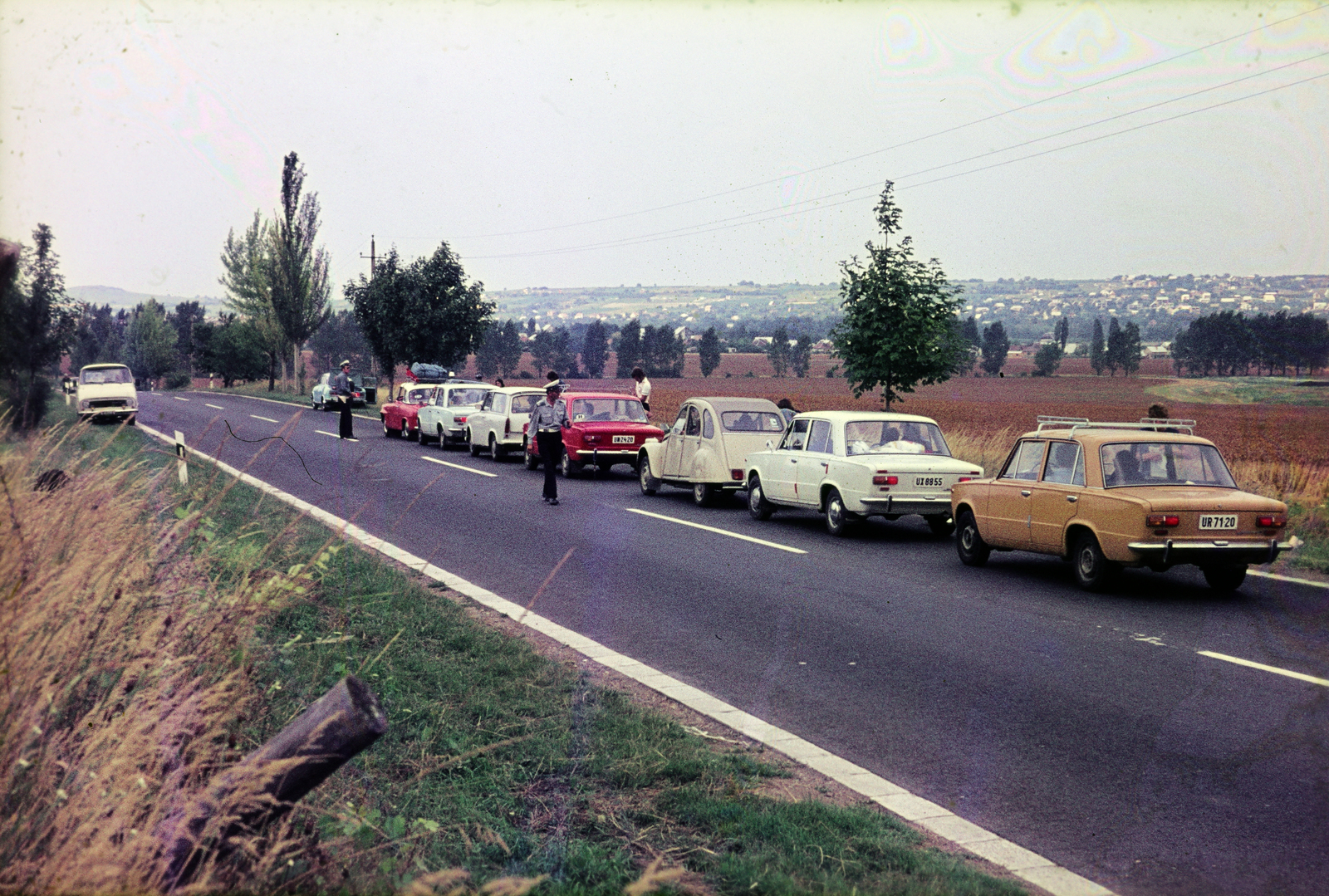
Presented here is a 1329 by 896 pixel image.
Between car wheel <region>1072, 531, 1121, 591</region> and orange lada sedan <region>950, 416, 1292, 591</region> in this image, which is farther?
car wheel <region>1072, 531, 1121, 591</region>

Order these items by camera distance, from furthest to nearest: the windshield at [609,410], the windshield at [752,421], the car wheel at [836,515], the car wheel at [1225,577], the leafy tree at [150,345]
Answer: the leafy tree at [150,345], the windshield at [609,410], the windshield at [752,421], the car wheel at [836,515], the car wheel at [1225,577]

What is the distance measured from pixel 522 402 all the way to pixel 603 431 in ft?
15.9

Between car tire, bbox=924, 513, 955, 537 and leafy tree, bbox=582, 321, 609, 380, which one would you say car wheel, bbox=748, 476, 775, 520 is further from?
leafy tree, bbox=582, 321, 609, 380

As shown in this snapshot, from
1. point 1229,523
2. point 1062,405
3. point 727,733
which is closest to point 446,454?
point 1229,523

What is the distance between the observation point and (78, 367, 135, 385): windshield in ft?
128

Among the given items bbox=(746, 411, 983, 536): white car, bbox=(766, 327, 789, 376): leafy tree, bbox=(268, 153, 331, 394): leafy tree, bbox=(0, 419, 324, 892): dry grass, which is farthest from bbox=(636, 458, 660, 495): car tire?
bbox=(766, 327, 789, 376): leafy tree

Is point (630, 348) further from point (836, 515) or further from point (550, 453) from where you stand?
point (836, 515)

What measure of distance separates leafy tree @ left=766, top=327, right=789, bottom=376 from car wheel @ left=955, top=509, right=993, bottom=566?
124919 mm

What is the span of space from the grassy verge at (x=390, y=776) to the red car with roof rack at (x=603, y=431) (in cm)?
1615

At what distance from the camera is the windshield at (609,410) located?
23750 mm

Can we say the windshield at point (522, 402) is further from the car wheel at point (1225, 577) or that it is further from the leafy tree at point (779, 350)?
the leafy tree at point (779, 350)

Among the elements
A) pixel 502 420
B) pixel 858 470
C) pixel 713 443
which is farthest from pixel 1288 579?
pixel 502 420

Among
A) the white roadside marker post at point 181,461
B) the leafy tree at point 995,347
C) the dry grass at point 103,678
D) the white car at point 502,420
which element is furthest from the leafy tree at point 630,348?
the dry grass at point 103,678

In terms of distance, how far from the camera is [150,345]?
365 feet
